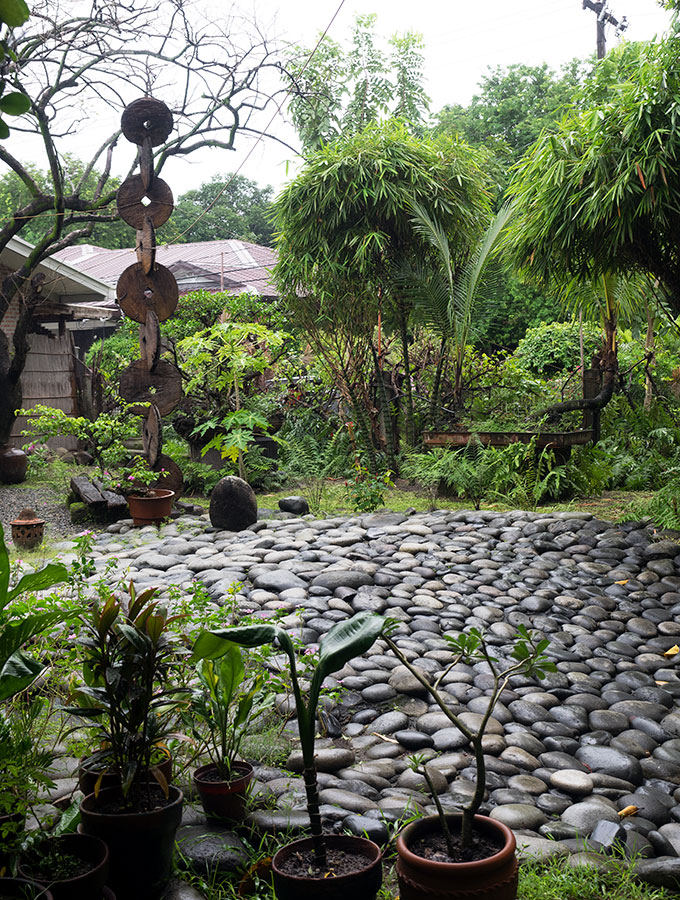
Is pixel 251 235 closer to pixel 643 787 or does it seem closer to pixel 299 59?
pixel 299 59

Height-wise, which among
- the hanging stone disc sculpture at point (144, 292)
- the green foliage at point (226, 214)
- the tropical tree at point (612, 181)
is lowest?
the hanging stone disc sculpture at point (144, 292)

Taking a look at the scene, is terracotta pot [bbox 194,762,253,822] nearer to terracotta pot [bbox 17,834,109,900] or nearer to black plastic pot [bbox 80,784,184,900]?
black plastic pot [bbox 80,784,184,900]

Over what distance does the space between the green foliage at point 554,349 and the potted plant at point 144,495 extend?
271 inches

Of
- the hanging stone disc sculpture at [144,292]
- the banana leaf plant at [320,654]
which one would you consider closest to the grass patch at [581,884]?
the banana leaf plant at [320,654]

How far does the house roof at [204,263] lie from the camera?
613 inches

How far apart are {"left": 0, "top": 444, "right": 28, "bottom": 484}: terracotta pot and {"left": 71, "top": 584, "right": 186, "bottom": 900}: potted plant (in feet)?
25.3

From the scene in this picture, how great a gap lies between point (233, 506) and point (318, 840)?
428 centimetres

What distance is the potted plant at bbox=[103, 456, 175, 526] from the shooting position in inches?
245

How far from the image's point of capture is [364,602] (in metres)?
4.15

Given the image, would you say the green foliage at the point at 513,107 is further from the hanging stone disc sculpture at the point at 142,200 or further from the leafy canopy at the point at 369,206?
the hanging stone disc sculpture at the point at 142,200

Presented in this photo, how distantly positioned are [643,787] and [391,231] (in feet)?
21.4

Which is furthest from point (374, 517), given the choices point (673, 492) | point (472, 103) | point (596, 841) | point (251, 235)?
point (251, 235)

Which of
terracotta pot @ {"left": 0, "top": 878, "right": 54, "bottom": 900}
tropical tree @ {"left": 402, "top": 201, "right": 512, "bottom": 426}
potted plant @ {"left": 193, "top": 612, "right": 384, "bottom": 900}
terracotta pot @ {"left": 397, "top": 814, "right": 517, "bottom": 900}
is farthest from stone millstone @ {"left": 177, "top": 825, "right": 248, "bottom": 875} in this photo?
tropical tree @ {"left": 402, "top": 201, "right": 512, "bottom": 426}

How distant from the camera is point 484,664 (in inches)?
148
